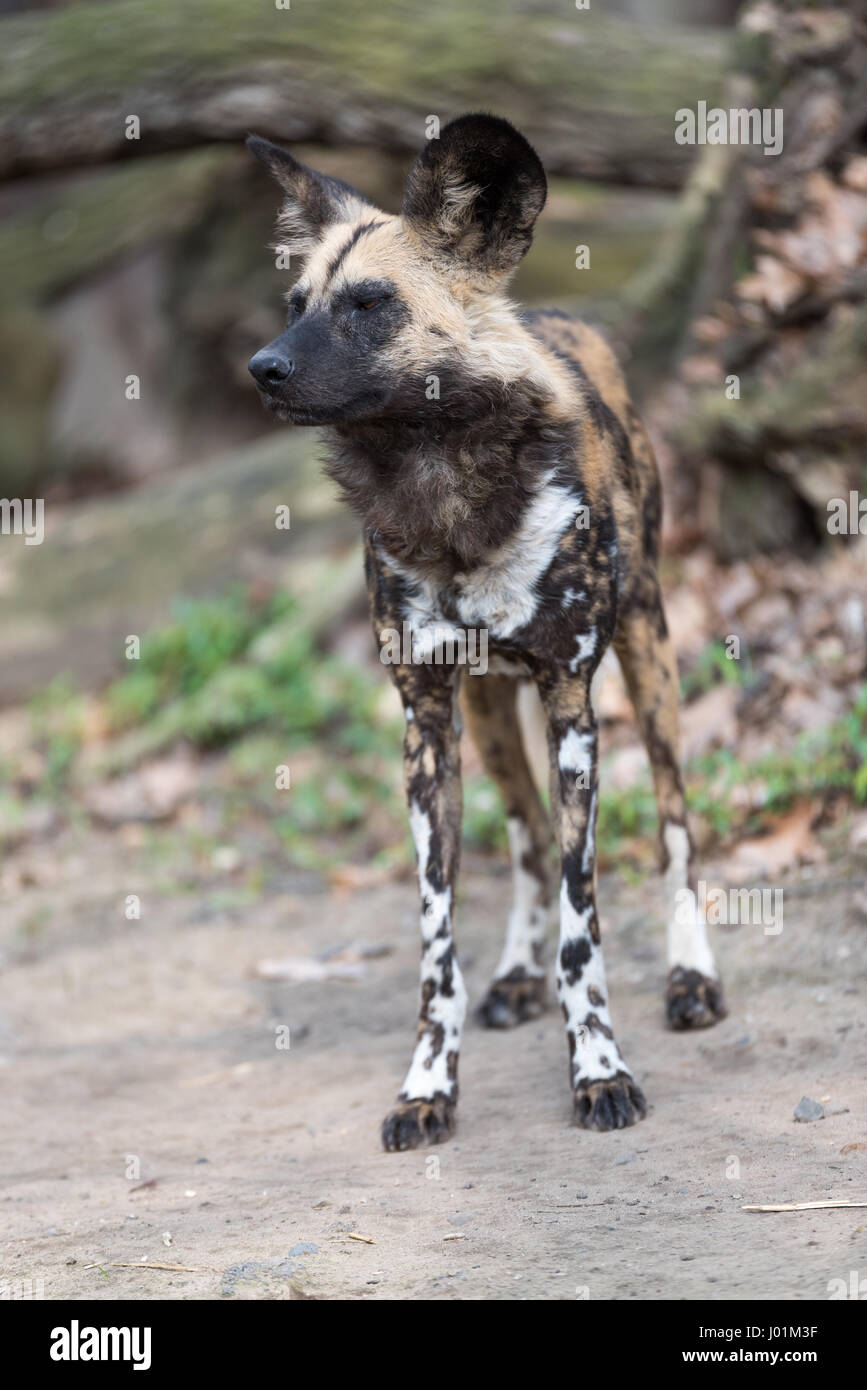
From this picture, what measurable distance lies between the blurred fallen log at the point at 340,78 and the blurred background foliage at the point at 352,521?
14 millimetres

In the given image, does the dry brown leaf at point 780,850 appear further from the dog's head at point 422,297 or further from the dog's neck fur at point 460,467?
the dog's head at point 422,297

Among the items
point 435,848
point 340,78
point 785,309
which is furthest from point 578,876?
point 340,78

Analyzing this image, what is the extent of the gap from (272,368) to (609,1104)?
1825 mm

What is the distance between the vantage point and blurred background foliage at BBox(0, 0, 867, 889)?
17.6 ft

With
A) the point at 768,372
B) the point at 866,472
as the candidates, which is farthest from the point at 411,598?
the point at 768,372

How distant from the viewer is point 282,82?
6973mm

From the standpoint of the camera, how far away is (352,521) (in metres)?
7.32

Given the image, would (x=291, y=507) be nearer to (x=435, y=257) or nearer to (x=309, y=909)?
(x=309, y=909)

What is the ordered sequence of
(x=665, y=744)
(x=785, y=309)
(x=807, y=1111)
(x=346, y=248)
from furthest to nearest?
(x=785, y=309)
(x=665, y=744)
(x=346, y=248)
(x=807, y=1111)

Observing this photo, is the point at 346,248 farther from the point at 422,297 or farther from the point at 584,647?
the point at 584,647

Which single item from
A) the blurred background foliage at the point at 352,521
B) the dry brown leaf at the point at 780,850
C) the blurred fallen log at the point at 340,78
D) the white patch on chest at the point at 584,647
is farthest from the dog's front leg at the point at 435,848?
the blurred fallen log at the point at 340,78

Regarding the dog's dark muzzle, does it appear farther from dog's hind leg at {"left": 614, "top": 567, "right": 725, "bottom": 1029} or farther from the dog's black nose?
dog's hind leg at {"left": 614, "top": 567, "right": 725, "bottom": 1029}

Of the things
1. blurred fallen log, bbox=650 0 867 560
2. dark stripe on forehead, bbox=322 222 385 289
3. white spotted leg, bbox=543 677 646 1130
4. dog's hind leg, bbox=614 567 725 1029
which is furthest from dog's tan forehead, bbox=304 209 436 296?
blurred fallen log, bbox=650 0 867 560

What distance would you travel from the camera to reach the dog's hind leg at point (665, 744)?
393 cm
